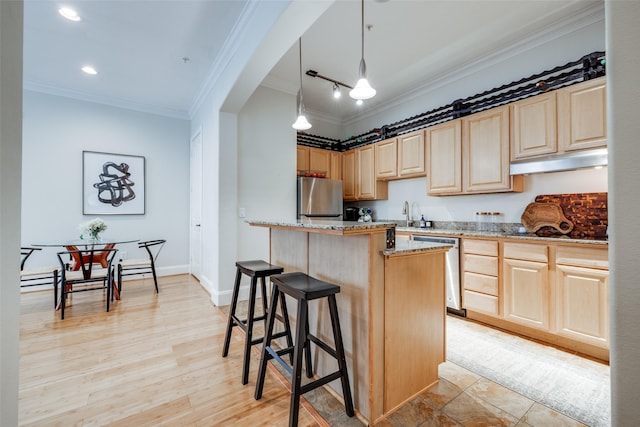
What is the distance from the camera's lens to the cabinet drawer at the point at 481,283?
8.87 feet

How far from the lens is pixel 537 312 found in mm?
2412

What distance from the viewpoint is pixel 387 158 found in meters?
4.18

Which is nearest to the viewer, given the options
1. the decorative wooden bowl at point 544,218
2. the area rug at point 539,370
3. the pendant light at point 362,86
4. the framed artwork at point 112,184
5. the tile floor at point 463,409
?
the tile floor at point 463,409

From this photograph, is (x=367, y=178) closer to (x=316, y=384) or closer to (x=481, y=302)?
(x=481, y=302)

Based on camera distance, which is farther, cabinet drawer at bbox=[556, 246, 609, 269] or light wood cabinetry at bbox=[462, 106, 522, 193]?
light wood cabinetry at bbox=[462, 106, 522, 193]

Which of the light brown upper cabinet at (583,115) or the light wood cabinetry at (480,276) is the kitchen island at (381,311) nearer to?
the light wood cabinetry at (480,276)

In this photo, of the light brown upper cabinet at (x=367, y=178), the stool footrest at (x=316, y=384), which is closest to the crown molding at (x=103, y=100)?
the light brown upper cabinet at (x=367, y=178)

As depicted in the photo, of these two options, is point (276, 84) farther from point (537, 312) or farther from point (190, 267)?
point (537, 312)

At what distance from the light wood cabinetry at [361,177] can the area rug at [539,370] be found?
2409 mm

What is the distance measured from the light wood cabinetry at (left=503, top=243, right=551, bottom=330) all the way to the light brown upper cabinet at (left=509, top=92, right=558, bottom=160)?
3.10ft

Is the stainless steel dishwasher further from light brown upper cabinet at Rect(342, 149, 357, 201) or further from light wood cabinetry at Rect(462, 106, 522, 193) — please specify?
light brown upper cabinet at Rect(342, 149, 357, 201)

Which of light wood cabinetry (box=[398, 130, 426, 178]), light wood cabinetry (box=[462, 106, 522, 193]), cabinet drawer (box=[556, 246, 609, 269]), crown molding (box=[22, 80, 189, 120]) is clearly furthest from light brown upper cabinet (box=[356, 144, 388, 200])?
crown molding (box=[22, 80, 189, 120])

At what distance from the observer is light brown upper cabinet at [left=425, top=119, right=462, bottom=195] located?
129 inches

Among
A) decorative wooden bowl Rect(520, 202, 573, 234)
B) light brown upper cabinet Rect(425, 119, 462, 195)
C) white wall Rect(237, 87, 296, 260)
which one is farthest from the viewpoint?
white wall Rect(237, 87, 296, 260)
